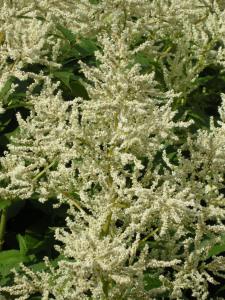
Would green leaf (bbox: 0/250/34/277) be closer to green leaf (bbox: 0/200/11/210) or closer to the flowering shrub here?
the flowering shrub

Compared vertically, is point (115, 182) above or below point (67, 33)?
below

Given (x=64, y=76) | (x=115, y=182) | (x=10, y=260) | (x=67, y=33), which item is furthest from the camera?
(x=67, y=33)

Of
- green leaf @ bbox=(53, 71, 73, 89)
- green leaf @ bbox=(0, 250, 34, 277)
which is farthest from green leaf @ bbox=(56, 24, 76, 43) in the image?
green leaf @ bbox=(0, 250, 34, 277)

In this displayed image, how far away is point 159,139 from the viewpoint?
143 inches

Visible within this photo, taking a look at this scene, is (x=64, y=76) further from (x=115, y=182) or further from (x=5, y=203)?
(x=115, y=182)

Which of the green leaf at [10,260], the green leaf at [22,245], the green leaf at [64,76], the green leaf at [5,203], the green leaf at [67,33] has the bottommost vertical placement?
the green leaf at [10,260]

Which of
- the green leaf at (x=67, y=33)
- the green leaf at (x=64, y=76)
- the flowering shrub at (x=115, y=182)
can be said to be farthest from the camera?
the green leaf at (x=67, y=33)

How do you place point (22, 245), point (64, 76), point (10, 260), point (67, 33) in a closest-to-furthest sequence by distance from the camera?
point (10, 260) → point (22, 245) → point (64, 76) → point (67, 33)

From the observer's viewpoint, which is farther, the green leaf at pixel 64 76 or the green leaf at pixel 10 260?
the green leaf at pixel 64 76

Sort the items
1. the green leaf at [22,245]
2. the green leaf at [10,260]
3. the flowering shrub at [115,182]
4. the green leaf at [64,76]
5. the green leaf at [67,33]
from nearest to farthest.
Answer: the flowering shrub at [115,182], the green leaf at [10,260], the green leaf at [22,245], the green leaf at [64,76], the green leaf at [67,33]

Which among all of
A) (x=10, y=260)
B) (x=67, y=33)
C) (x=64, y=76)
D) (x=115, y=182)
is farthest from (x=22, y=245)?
(x=67, y=33)

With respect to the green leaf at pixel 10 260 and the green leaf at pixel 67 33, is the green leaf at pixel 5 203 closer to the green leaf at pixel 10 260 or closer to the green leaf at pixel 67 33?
the green leaf at pixel 10 260

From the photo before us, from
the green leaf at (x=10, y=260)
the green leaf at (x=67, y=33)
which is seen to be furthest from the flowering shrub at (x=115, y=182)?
the green leaf at (x=67, y=33)

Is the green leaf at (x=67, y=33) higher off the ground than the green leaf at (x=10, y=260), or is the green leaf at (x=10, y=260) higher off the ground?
the green leaf at (x=67, y=33)
